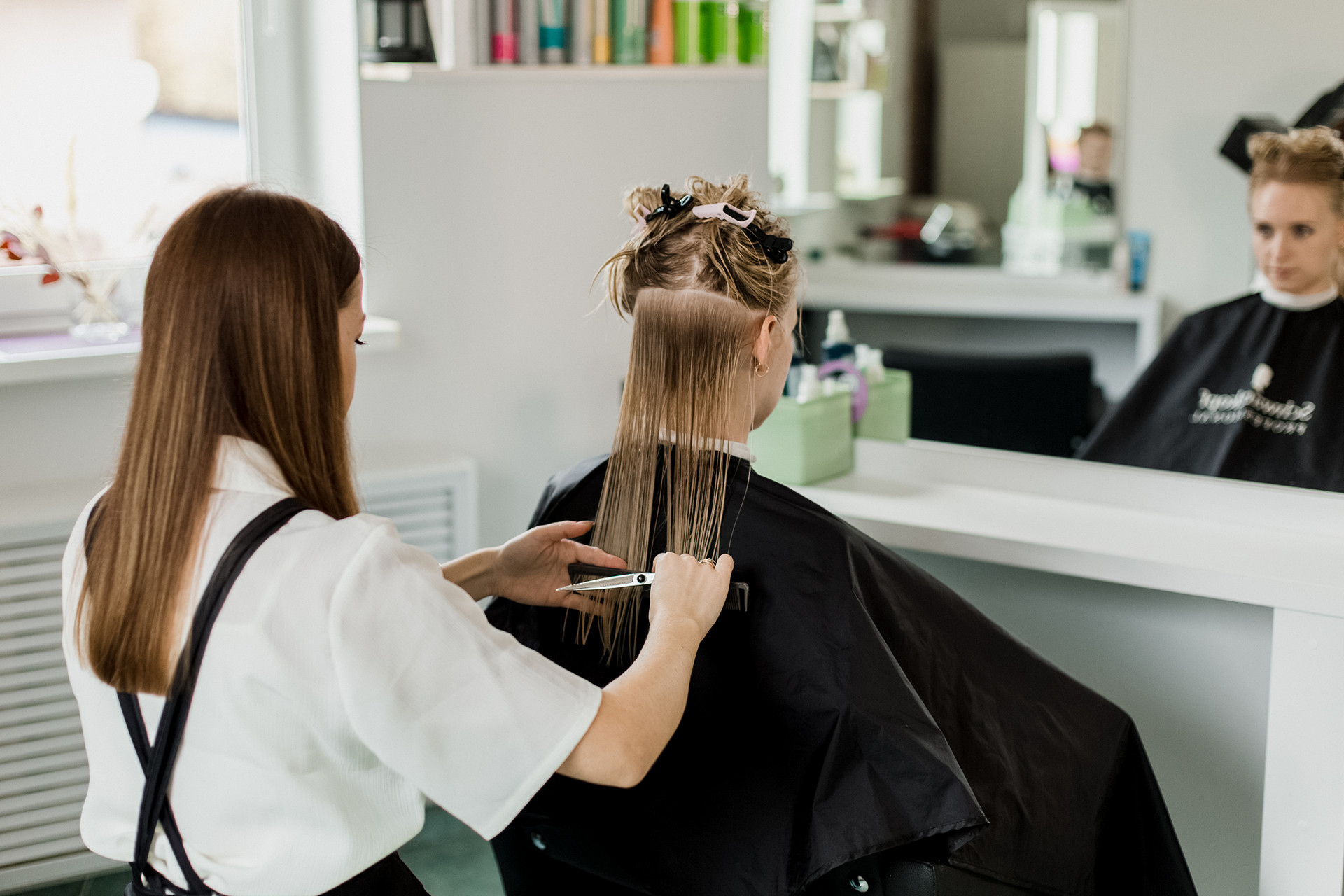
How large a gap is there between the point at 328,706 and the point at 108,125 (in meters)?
1.89

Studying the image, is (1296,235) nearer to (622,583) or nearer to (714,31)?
(622,583)

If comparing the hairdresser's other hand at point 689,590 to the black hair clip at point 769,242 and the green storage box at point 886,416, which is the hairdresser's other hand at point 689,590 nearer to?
the black hair clip at point 769,242

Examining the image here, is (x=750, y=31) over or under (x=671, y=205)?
over

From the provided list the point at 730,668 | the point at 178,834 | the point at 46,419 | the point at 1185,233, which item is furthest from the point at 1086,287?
the point at 46,419

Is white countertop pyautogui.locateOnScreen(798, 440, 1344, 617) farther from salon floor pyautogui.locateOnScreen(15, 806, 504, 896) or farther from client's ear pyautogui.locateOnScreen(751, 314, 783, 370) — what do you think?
salon floor pyautogui.locateOnScreen(15, 806, 504, 896)

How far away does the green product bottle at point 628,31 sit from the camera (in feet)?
8.89

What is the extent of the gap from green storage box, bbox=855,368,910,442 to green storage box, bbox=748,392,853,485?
0.11 metres

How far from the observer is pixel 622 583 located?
4.78 feet

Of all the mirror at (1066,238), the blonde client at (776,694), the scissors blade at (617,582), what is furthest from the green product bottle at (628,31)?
the scissors blade at (617,582)

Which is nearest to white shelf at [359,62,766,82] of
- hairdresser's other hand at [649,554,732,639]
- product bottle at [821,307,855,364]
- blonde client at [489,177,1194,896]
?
product bottle at [821,307,855,364]

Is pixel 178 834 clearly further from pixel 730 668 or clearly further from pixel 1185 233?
pixel 1185 233

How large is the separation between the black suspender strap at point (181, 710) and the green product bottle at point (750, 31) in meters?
2.11

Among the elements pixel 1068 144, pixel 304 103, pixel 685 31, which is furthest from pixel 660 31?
pixel 1068 144

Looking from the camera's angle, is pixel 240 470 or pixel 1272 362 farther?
pixel 1272 362
